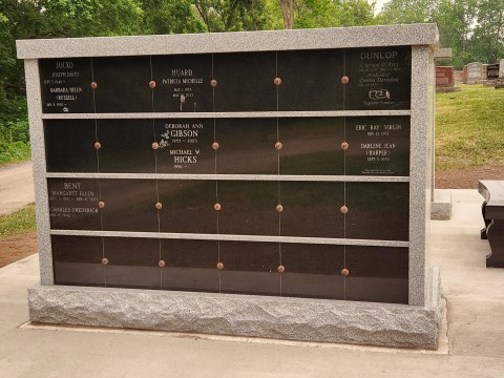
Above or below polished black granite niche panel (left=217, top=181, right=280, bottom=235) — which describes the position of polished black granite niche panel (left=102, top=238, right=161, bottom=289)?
below

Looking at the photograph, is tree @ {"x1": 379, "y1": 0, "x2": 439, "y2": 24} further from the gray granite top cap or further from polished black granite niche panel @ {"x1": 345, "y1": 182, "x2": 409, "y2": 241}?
polished black granite niche panel @ {"x1": 345, "y1": 182, "x2": 409, "y2": 241}

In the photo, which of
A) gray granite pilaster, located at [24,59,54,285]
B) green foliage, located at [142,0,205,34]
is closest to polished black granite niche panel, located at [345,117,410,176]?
gray granite pilaster, located at [24,59,54,285]

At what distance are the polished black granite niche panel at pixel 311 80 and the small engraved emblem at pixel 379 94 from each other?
0.71 feet

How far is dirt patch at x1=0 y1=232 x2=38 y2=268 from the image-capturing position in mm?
8477

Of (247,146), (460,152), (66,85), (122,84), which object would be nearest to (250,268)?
(247,146)

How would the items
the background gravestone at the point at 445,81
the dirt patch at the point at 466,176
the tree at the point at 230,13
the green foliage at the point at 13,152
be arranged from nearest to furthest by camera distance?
the dirt patch at the point at 466,176 < the green foliage at the point at 13,152 < the background gravestone at the point at 445,81 < the tree at the point at 230,13

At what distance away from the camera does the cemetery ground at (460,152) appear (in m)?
9.90

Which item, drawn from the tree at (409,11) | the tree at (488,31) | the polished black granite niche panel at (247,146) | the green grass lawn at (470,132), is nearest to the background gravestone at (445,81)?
the green grass lawn at (470,132)

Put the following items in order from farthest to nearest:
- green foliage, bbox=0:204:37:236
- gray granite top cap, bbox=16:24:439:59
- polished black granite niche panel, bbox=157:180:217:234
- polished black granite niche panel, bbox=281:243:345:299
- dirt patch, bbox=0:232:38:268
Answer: green foliage, bbox=0:204:37:236 → dirt patch, bbox=0:232:38:268 → polished black granite niche panel, bbox=157:180:217:234 → polished black granite niche panel, bbox=281:243:345:299 → gray granite top cap, bbox=16:24:439:59

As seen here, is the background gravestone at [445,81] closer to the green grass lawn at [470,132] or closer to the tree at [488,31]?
the green grass lawn at [470,132]

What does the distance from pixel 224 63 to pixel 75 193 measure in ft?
5.69

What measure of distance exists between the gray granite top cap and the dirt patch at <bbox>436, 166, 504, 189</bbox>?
9202 millimetres

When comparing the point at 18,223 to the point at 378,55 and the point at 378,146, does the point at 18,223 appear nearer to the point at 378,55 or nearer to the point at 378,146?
the point at 378,146

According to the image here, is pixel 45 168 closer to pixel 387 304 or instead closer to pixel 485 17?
pixel 387 304
